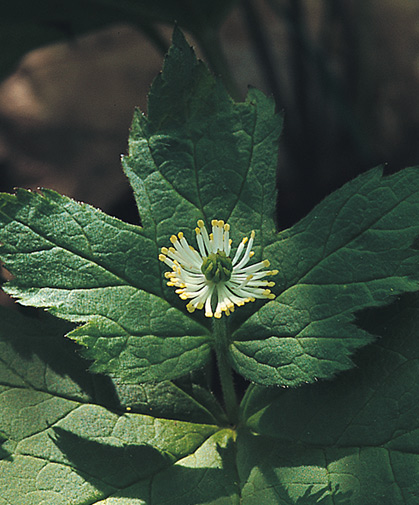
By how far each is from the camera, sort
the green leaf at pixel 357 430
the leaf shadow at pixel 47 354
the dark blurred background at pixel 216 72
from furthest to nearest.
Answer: the dark blurred background at pixel 216 72 → the leaf shadow at pixel 47 354 → the green leaf at pixel 357 430

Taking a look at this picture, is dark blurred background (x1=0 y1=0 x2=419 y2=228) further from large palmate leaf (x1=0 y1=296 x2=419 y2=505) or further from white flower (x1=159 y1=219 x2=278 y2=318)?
large palmate leaf (x1=0 y1=296 x2=419 y2=505)

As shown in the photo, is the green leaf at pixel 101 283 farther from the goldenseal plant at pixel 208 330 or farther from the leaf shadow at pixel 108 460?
the leaf shadow at pixel 108 460

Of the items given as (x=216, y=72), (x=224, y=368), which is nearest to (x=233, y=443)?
(x=224, y=368)

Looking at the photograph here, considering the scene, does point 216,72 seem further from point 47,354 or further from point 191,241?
point 47,354

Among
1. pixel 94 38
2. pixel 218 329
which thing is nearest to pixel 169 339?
pixel 218 329

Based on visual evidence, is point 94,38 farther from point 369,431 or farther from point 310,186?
point 369,431

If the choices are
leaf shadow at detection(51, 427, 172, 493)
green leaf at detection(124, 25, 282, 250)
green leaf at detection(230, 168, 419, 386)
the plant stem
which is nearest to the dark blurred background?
green leaf at detection(124, 25, 282, 250)

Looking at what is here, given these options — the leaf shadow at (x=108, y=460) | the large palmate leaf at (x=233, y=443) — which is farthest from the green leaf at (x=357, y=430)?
the leaf shadow at (x=108, y=460)
